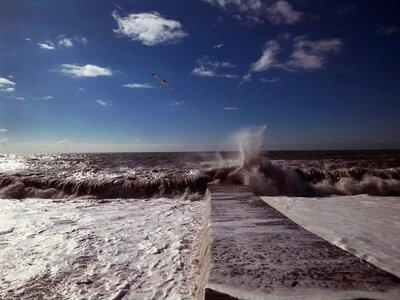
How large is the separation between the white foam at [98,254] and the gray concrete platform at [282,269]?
560 millimetres

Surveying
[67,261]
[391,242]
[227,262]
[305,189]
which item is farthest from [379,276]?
[305,189]

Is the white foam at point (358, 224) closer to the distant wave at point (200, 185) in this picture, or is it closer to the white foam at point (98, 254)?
the white foam at point (98, 254)

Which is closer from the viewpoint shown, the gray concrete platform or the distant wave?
the gray concrete platform

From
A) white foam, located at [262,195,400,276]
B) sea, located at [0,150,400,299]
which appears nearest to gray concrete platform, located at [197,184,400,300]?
sea, located at [0,150,400,299]

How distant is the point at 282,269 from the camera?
2.66 m

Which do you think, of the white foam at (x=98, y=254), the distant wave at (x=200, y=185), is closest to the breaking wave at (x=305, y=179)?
the distant wave at (x=200, y=185)

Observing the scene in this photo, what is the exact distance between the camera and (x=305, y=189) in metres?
12.1

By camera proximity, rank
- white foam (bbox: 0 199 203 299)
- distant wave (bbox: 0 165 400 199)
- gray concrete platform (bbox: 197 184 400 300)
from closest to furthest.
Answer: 1. gray concrete platform (bbox: 197 184 400 300)
2. white foam (bbox: 0 199 203 299)
3. distant wave (bbox: 0 165 400 199)

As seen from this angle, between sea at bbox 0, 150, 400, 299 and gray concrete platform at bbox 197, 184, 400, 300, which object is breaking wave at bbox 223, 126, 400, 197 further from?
gray concrete platform at bbox 197, 184, 400, 300

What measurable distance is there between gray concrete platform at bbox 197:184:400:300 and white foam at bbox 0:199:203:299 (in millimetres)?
560

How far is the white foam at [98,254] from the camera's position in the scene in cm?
317

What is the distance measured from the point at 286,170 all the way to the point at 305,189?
1238mm

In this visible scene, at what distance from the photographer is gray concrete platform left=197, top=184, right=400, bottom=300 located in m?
2.25

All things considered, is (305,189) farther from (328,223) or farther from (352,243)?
(352,243)
